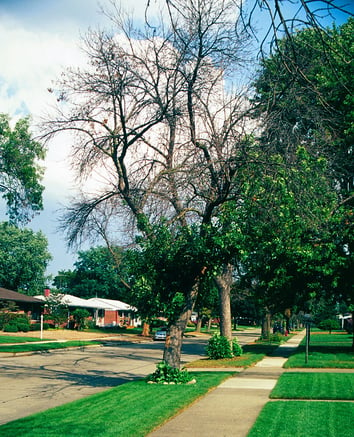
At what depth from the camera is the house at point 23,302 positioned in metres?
51.8

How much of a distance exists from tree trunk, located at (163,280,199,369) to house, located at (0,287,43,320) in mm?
35402

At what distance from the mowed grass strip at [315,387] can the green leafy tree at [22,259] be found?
209 feet

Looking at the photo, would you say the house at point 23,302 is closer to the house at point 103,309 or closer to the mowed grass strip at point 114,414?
the house at point 103,309

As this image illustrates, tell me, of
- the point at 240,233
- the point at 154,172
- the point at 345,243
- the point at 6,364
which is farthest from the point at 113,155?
the point at 345,243

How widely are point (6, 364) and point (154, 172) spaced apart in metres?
11.7

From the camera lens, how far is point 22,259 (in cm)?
7675

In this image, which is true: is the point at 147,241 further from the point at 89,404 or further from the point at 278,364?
the point at 278,364

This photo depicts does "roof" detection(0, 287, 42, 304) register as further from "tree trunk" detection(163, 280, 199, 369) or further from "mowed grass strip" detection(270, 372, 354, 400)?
"mowed grass strip" detection(270, 372, 354, 400)

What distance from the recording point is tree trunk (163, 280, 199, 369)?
14.8 metres

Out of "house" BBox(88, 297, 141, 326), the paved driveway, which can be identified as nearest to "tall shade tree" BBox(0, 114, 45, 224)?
the paved driveway

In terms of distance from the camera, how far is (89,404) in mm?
11125

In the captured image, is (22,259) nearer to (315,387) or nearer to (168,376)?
(168,376)

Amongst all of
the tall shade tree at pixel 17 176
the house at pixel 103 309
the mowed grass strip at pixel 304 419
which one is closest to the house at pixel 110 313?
the house at pixel 103 309

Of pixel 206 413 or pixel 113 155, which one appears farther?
pixel 113 155
